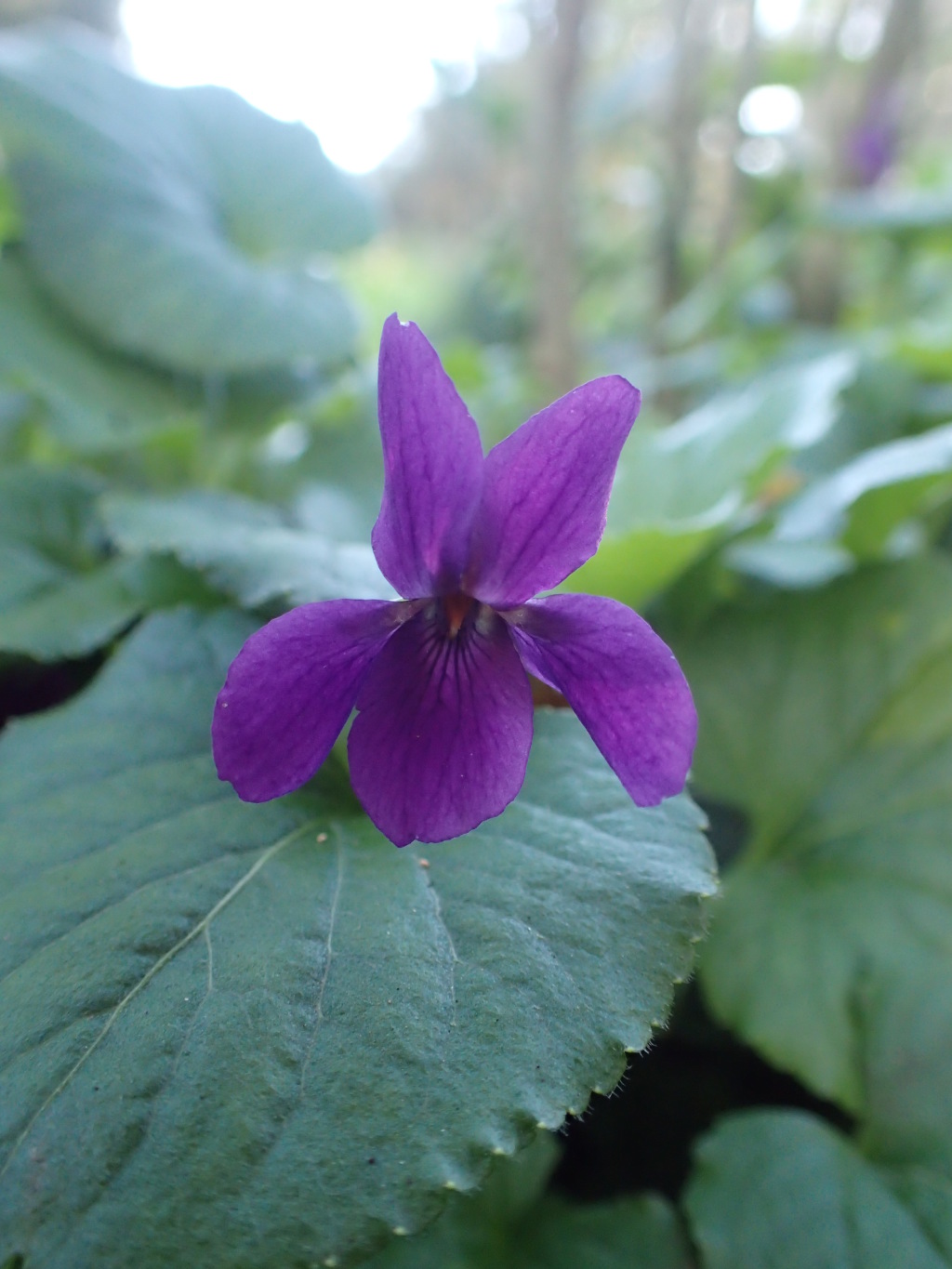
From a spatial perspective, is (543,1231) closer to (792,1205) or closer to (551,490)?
(792,1205)

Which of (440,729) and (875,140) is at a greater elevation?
(875,140)

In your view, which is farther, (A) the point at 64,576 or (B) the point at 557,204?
(B) the point at 557,204

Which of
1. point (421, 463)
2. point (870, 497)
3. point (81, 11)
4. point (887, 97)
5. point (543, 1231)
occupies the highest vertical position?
point (81, 11)

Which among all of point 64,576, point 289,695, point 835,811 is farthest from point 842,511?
point 64,576

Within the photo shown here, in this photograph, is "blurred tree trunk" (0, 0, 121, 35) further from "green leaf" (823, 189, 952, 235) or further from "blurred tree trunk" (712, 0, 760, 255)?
"green leaf" (823, 189, 952, 235)

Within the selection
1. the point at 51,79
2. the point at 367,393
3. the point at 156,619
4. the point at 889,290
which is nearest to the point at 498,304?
the point at 889,290

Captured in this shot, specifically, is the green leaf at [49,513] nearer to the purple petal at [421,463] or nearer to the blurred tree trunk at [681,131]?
the purple petal at [421,463]

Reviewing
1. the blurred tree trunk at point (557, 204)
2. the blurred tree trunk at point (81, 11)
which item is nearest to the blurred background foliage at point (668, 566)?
the blurred tree trunk at point (557, 204)

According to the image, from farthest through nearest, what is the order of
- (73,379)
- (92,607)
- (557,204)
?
(557,204) → (73,379) → (92,607)
